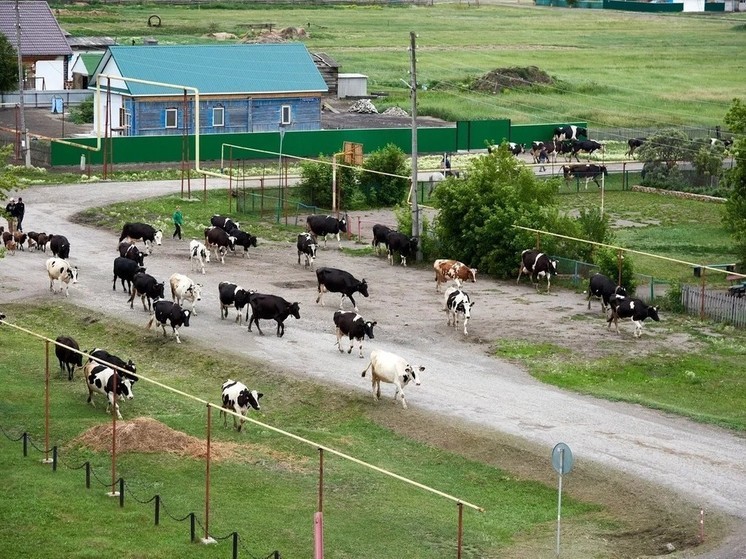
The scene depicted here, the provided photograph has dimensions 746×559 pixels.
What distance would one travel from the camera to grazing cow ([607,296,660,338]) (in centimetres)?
4112

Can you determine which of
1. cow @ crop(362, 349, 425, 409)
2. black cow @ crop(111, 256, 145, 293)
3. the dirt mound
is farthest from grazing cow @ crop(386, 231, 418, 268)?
the dirt mound

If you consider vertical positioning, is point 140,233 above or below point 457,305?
above

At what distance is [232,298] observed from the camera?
4122 centimetres

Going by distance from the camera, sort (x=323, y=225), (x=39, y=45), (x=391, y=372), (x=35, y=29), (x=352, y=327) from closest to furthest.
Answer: (x=391, y=372) → (x=352, y=327) → (x=323, y=225) → (x=39, y=45) → (x=35, y=29)

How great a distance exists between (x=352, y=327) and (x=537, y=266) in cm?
1046

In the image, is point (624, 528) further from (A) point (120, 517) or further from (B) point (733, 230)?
(B) point (733, 230)

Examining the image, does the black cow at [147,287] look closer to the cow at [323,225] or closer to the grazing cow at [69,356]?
the grazing cow at [69,356]

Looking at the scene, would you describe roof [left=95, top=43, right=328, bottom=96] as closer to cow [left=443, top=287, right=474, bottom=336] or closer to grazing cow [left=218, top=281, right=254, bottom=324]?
grazing cow [left=218, top=281, right=254, bottom=324]

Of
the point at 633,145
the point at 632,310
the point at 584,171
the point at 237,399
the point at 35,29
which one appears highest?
the point at 35,29

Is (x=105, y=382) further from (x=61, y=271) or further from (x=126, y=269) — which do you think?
(x=61, y=271)

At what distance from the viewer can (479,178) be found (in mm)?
50594

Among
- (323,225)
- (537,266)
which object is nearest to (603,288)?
(537,266)

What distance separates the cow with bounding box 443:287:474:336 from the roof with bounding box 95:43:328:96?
3535 centimetres

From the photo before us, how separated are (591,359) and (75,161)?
36.4 m
